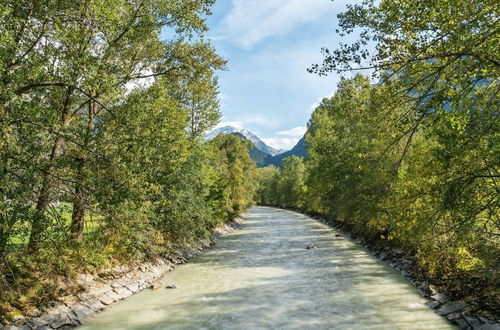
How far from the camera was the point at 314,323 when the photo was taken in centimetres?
1280

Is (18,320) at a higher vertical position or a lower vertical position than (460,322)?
higher

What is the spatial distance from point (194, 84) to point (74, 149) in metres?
9.44

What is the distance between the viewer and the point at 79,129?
1512 cm

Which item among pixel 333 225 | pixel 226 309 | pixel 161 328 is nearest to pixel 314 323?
pixel 226 309

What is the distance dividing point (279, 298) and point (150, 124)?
957 centimetres

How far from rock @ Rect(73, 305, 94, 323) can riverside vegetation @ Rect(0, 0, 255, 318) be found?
0.99 metres

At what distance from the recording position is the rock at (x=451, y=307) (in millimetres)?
13203

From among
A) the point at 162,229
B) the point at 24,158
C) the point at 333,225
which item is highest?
the point at 24,158

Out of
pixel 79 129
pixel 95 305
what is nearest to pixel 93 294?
pixel 95 305

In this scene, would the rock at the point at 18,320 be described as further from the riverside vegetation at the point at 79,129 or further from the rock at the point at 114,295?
the rock at the point at 114,295

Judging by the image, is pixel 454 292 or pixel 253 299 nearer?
pixel 454 292

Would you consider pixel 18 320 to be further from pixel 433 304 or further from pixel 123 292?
pixel 433 304

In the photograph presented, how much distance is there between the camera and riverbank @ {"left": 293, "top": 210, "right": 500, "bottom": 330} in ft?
39.3

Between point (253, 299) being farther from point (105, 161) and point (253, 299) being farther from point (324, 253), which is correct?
point (324, 253)
